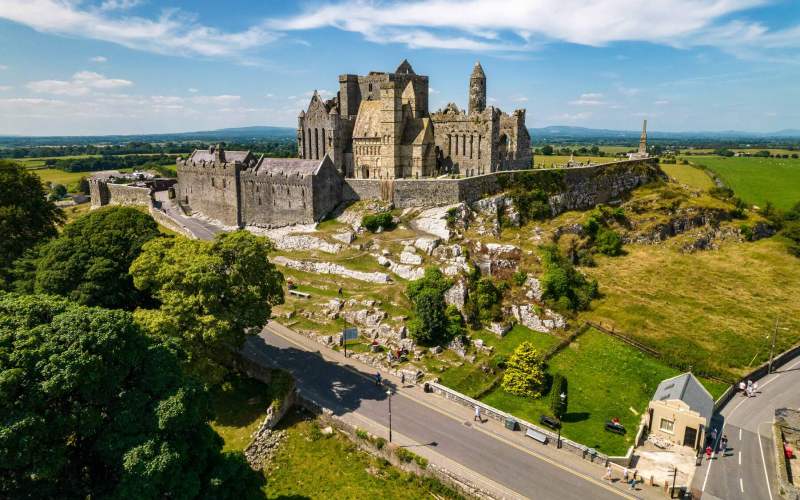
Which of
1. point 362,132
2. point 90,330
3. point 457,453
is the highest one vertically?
point 362,132

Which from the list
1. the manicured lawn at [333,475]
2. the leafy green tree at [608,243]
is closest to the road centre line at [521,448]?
the manicured lawn at [333,475]

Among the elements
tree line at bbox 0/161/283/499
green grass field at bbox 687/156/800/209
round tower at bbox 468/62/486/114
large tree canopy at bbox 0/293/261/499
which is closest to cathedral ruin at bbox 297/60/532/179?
round tower at bbox 468/62/486/114

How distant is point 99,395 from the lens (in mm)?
23891

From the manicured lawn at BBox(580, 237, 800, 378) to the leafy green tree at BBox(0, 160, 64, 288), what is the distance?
64133mm

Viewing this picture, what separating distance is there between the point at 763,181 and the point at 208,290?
16940 centimetres

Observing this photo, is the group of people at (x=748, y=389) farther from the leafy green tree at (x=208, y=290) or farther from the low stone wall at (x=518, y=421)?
the leafy green tree at (x=208, y=290)

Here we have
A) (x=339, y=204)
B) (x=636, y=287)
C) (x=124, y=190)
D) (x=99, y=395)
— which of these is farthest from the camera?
(x=124, y=190)

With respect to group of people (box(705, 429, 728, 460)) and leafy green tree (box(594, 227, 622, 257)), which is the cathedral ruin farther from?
group of people (box(705, 429, 728, 460))

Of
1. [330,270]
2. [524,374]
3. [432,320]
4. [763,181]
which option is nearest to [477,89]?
[330,270]

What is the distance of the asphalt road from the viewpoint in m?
32.6

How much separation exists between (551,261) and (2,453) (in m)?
55.2

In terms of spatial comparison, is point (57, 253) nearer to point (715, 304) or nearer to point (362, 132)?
point (362, 132)

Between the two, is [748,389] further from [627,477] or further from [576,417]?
[627,477]

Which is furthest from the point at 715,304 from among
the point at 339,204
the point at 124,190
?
the point at 124,190
